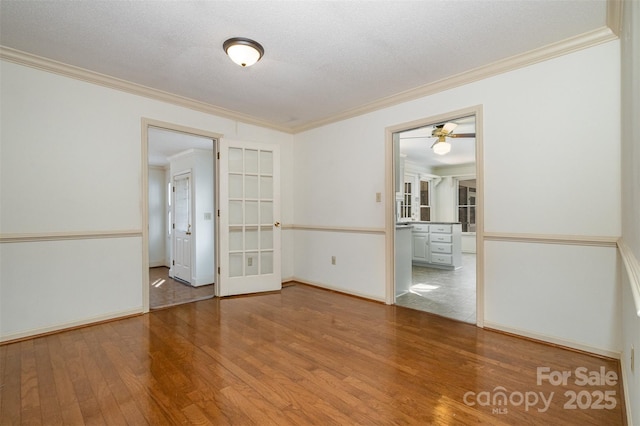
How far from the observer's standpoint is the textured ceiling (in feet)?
6.83

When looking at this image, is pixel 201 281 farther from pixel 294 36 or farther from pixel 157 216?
pixel 294 36

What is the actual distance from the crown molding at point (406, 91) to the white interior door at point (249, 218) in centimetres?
63

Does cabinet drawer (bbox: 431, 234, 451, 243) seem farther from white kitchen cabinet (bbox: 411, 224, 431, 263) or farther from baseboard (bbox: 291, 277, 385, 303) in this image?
baseboard (bbox: 291, 277, 385, 303)

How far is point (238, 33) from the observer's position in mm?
2365

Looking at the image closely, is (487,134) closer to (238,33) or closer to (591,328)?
(591,328)

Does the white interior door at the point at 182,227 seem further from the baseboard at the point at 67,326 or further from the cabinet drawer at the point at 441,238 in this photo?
the cabinet drawer at the point at 441,238

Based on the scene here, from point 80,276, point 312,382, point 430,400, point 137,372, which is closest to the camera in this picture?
point 430,400

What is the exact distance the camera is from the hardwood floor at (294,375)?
5.49ft

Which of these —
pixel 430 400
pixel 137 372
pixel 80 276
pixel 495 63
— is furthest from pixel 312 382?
pixel 495 63

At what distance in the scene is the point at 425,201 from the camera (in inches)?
340

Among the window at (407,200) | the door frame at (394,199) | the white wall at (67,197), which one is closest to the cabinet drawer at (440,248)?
the window at (407,200)

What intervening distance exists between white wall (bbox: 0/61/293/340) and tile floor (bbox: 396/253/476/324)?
3.33 m

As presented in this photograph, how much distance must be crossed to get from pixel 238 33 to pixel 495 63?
233cm

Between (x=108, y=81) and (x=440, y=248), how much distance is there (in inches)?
243
